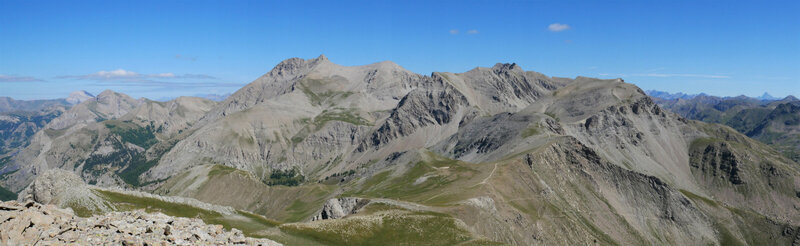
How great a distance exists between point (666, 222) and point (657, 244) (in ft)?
58.9

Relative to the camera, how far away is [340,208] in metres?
120

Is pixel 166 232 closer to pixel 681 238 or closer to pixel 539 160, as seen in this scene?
pixel 539 160

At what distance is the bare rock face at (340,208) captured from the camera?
117312 mm

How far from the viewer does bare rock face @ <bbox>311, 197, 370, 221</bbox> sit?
385 ft

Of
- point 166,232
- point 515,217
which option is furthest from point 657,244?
point 166,232

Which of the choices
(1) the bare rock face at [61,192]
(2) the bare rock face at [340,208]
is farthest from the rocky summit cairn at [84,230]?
(2) the bare rock face at [340,208]

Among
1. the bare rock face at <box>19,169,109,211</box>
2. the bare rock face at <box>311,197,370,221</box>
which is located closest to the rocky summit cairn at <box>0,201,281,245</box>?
the bare rock face at <box>19,169,109,211</box>

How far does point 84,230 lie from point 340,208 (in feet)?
269

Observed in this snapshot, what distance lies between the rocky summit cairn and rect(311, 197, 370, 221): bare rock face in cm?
7248

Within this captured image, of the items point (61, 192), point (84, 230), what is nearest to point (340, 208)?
point (61, 192)

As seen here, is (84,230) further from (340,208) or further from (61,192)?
(340,208)

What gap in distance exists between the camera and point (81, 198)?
97812mm

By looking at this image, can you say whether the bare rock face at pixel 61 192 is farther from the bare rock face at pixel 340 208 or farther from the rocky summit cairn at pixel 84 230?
the rocky summit cairn at pixel 84 230

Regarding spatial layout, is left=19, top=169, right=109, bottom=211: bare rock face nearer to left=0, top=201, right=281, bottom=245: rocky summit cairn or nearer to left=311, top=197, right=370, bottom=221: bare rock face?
left=311, top=197, right=370, bottom=221: bare rock face
